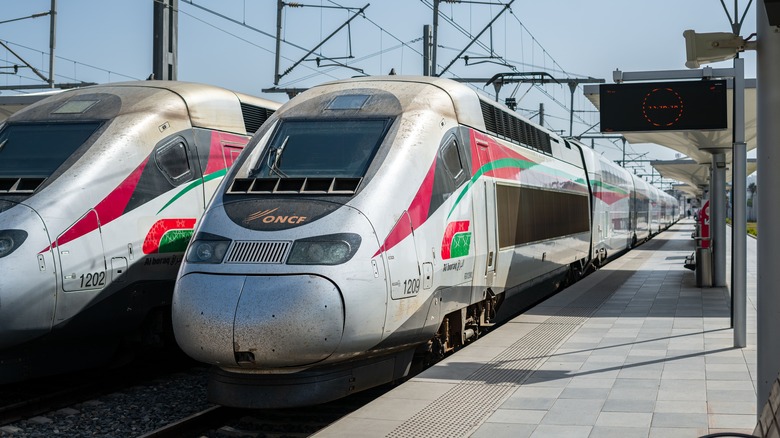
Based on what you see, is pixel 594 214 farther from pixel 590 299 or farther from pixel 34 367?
pixel 34 367

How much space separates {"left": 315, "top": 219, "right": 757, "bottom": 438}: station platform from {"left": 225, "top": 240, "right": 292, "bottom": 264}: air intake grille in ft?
4.71

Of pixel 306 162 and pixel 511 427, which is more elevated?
pixel 306 162

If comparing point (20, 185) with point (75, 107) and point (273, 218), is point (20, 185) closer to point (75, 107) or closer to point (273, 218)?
point (75, 107)

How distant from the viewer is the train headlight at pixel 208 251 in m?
7.50

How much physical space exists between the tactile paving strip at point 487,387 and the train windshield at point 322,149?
2.26 m

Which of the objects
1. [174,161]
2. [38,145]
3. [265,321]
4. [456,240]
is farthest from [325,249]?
[38,145]

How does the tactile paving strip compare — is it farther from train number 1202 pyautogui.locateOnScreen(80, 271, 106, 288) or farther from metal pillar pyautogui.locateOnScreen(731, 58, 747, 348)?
train number 1202 pyautogui.locateOnScreen(80, 271, 106, 288)

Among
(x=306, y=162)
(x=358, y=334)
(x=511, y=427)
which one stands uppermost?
(x=306, y=162)

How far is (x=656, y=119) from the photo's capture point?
44.0ft

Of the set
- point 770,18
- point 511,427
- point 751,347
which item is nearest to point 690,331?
→ point 751,347

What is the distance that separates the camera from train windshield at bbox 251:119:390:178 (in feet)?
27.7

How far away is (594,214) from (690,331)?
9.23m

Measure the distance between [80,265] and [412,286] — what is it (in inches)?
139

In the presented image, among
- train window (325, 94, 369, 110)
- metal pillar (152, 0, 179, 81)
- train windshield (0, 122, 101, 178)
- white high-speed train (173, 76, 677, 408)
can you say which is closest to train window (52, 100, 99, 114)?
→ train windshield (0, 122, 101, 178)
